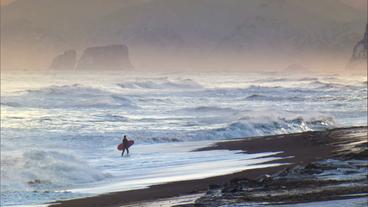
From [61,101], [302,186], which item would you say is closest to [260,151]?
[302,186]

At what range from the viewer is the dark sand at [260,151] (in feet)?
54.1

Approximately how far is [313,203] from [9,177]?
9.84 meters

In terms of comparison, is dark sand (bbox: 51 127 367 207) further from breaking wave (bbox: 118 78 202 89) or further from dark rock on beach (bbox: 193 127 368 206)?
breaking wave (bbox: 118 78 202 89)

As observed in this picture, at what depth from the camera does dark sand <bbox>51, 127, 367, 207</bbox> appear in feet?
54.1

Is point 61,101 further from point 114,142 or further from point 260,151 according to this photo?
point 260,151

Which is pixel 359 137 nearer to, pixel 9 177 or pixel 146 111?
pixel 9 177

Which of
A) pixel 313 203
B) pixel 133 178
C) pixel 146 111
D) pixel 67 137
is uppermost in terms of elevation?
pixel 146 111

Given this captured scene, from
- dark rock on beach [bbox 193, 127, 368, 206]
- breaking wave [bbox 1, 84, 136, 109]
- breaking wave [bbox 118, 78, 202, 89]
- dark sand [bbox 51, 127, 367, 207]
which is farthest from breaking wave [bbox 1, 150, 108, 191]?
breaking wave [bbox 118, 78, 202, 89]

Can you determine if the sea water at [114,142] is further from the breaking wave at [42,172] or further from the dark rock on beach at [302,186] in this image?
the dark rock on beach at [302,186]

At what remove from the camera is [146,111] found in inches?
2089

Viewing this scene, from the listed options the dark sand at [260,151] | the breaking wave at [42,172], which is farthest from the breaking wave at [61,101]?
the breaking wave at [42,172]

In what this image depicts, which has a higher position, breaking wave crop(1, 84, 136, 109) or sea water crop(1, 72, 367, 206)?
breaking wave crop(1, 84, 136, 109)

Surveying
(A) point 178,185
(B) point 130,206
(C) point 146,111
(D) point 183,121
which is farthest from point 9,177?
(C) point 146,111

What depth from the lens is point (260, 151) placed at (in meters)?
26.2
